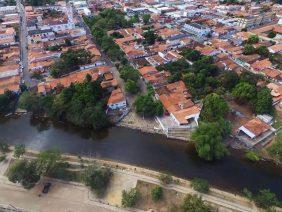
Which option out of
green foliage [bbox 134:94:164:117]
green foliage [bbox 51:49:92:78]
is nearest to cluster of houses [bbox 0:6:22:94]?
green foliage [bbox 51:49:92:78]

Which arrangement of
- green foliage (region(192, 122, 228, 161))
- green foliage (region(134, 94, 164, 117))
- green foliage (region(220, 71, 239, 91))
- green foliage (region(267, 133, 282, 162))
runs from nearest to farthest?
green foliage (region(192, 122, 228, 161))
green foliage (region(267, 133, 282, 162))
green foliage (region(134, 94, 164, 117))
green foliage (region(220, 71, 239, 91))

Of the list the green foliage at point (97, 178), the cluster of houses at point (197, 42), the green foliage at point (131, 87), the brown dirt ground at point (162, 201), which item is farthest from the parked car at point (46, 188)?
the green foliage at point (131, 87)

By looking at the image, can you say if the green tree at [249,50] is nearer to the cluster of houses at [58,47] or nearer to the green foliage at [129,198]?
the cluster of houses at [58,47]

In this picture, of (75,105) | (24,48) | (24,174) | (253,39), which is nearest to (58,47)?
(24,48)

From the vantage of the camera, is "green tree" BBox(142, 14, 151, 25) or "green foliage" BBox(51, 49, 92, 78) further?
"green tree" BBox(142, 14, 151, 25)

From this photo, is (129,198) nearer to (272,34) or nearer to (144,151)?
(144,151)

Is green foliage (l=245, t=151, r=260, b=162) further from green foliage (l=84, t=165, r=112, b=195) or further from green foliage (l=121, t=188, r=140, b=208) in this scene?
green foliage (l=84, t=165, r=112, b=195)
